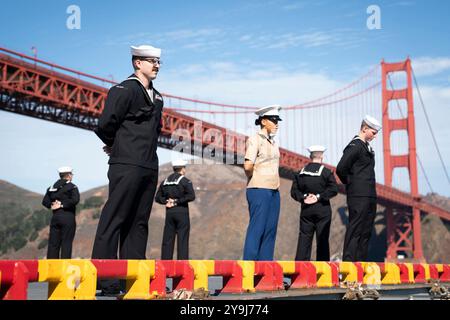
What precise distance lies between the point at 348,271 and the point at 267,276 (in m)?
1.31

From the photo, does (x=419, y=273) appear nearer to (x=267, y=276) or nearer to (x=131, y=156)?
(x=267, y=276)

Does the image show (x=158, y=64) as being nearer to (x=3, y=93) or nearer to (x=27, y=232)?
(x=3, y=93)

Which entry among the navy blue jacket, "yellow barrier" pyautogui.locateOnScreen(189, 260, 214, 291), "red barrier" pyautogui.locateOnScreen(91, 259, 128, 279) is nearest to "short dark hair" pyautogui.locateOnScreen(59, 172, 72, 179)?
the navy blue jacket

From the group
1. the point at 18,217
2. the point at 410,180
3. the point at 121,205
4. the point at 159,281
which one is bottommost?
the point at 159,281

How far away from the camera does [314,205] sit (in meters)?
8.58

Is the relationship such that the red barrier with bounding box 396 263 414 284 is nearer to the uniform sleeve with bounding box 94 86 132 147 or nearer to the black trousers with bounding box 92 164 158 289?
the black trousers with bounding box 92 164 158 289

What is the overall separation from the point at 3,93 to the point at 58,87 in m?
2.98

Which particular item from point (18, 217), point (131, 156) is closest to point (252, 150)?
point (131, 156)

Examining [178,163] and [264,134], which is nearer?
[264,134]

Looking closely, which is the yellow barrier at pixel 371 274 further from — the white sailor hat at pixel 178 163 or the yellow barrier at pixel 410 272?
the white sailor hat at pixel 178 163

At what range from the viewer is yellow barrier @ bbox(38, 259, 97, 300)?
11.5 feet

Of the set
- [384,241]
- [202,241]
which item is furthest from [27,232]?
[384,241]

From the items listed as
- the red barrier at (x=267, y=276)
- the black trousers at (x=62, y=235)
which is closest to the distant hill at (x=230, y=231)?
the black trousers at (x=62, y=235)
